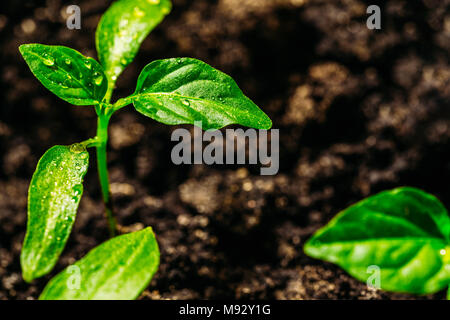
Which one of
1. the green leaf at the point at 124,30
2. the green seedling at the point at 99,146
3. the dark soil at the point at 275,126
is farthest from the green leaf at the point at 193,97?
the dark soil at the point at 275,126

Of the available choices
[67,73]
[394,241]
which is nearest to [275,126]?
[394,241]

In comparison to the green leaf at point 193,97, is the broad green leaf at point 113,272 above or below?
below

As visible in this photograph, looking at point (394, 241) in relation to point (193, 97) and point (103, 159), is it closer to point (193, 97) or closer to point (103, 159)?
point (193, 97)

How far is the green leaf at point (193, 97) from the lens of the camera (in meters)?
0.74

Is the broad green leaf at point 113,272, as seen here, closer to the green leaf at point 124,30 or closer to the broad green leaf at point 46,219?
the broad green leaf at point 46,219

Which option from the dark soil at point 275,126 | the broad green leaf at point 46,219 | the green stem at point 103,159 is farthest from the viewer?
the dark soil at point 275,126

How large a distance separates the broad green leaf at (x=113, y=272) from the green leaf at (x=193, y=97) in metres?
0.23

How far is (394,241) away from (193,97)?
20.7 inches

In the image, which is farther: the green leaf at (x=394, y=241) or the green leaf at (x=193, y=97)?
the green leaf at (x=394, y=241)

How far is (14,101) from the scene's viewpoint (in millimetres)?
1326

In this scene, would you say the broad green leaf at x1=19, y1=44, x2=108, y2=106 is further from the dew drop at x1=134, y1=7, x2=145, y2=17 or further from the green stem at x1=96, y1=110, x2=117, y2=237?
the dew drop at x1=134, y1=7, x2=145, y2=17

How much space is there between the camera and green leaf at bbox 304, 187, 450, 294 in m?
0.85

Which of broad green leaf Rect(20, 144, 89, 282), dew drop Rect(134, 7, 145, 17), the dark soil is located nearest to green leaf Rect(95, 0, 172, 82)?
dew drop Rect(134, 7, 145, 17)

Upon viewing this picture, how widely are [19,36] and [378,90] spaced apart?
119cm
